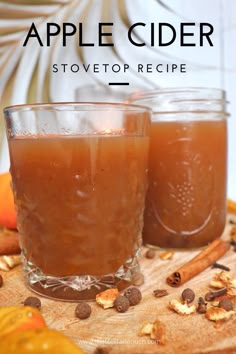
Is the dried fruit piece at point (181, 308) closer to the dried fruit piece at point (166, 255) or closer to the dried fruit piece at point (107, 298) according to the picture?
the dried fruit piece at point (107, 298)

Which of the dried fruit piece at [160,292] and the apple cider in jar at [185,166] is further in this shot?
the apple cider in jar at [185,166]

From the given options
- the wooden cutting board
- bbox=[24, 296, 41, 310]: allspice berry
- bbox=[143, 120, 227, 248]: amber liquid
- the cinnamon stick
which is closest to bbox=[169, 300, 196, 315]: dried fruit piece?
the wooden cutting board

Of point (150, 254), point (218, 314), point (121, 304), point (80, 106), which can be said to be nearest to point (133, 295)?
point (121, 304)

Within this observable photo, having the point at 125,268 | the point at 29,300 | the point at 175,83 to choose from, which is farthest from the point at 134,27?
the point at 29,300

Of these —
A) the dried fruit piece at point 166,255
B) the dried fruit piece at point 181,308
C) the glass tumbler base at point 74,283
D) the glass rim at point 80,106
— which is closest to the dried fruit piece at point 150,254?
the dried fruit piece at point 166,255

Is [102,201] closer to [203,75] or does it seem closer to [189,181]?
[189,181]

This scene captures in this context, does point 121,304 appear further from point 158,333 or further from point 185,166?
point 185,166

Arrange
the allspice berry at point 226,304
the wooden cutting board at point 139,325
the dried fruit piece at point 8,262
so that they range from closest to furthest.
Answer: the wooden cutting board at point 139,325 < the allspice berry at point 226,304 < the dried fruit piece at point 8,262

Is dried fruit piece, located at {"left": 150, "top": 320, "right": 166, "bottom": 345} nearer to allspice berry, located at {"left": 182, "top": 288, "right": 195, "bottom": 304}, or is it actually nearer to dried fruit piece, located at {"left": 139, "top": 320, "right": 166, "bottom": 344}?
dried fruit piece, located at {"left": 139, "top": 320, "right": 166, "bottom": 344}
